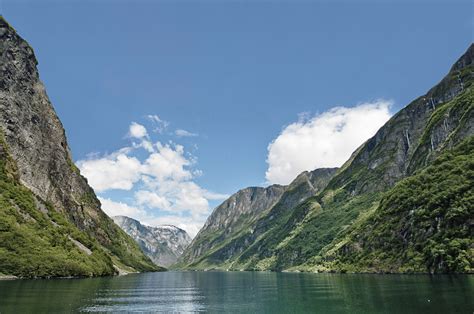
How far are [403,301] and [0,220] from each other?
168m

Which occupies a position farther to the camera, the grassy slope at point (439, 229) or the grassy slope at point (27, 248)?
the grassy slope at point (27, 248)

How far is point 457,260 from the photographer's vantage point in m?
138

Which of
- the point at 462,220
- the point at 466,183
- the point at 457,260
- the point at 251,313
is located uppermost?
the point at 466,183

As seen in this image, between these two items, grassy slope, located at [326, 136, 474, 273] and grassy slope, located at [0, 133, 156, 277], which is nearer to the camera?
grassy slope, located at [326, 136, 474, 273]

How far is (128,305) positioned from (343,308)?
45.0 metres

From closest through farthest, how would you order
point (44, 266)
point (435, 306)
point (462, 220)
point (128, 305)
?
point (435, 306)
point (128, 305)
point (462, 220)
point (44, 266)

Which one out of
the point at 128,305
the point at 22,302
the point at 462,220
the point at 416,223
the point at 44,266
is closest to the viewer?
the point at 22,302

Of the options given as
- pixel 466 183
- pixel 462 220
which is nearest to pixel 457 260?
pixel 462 220

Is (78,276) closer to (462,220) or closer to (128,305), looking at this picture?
(128,305)

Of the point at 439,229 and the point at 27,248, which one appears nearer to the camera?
the point at 439,229

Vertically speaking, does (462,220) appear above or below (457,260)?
above

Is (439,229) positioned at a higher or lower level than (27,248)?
higher

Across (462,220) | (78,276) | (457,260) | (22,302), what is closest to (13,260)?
(78,276)

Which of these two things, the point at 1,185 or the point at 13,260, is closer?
the point at 13,260
